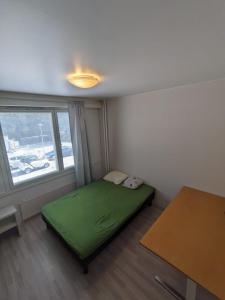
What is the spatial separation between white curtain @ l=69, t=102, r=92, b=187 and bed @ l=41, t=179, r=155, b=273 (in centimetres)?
40

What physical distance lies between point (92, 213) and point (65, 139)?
5.61 ft

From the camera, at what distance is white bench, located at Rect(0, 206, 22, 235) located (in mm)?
2162

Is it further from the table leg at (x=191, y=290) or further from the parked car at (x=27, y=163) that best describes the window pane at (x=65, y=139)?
the table leg at (x=191, y=290)

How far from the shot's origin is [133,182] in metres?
2.92

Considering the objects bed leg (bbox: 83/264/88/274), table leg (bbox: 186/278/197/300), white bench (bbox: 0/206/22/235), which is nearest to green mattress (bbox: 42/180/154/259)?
bed leg (bbox: 83/264/88/274)

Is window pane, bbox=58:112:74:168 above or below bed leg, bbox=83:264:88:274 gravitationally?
above

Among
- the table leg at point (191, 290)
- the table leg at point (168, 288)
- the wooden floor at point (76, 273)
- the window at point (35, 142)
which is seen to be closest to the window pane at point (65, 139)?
the window at point (35, 142)

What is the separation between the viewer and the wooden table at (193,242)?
39.7 inches

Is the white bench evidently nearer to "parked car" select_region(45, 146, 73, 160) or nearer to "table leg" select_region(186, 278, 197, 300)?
"parked car" select_region(45, 146, 73, 160)

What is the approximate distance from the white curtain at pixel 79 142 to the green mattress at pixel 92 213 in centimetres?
39

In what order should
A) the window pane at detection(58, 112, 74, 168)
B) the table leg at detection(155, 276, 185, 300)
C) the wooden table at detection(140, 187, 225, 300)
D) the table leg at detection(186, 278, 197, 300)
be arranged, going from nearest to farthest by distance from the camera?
1. the wooden table at detection(140, 187, 225, 300)
2. the table leg at detection(186, 278, 197, 300)
3. the table leg at detection(155, 276, 185, 300)
4. the window pane at detection(58, 112, 74, 168)

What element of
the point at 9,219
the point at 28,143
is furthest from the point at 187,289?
the point at 28,143

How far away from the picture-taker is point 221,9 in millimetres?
674

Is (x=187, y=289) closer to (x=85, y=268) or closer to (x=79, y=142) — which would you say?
(x=85, y=268)
